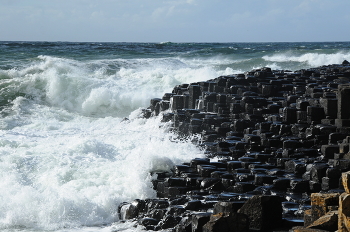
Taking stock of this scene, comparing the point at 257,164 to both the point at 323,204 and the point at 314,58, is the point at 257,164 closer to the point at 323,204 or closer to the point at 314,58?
the point at 323,204

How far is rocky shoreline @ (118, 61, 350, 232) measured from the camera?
513 centimetres

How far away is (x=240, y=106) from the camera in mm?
10352

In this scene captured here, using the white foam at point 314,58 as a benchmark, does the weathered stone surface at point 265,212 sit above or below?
below

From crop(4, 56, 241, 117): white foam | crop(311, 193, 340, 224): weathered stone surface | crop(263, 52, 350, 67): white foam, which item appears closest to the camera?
crop(311, 193, 340, 224): weathered stone surface

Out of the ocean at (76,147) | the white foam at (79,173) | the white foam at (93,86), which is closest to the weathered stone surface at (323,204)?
the ocean at (76,147)

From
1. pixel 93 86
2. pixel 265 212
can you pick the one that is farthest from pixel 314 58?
pixel 265 212

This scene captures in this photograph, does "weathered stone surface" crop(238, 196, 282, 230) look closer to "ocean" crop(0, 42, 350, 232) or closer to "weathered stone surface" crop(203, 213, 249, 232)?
"weathered stone surface" crop(203, 213, 249, 232)

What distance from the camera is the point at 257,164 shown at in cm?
741

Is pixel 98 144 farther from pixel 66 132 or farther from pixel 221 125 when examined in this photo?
pixel 66 132

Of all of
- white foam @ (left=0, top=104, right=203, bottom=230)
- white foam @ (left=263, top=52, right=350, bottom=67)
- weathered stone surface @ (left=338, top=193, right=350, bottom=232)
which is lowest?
white foam @ (left=0, top=104, right=203, bottom=230)

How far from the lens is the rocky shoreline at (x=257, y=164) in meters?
5.13

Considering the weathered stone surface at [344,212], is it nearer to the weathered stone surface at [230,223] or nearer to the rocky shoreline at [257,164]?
the rocky shoreline at [257,164]

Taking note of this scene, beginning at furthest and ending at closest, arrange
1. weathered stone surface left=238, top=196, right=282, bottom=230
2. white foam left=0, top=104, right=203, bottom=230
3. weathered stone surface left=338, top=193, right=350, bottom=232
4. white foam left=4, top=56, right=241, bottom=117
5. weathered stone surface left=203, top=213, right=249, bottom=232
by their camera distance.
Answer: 1. white foam left=4, top=56, right=241, bottom=117
2. white foam left=0, top=104, right=203, bottom=230
3. weathered stone surface left=238, top=196, right=282, bottom=230
4. weathered stone surface left=203, top=213, right=249, bottom=232
5. weathered stone surface left=338, top=193, right=350, bottom=232

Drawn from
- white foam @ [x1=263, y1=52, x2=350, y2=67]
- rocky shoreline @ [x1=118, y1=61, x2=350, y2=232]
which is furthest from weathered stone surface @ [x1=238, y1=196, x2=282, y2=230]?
white foam @ [x1=263, y1=52, x2=350, y2=67]
